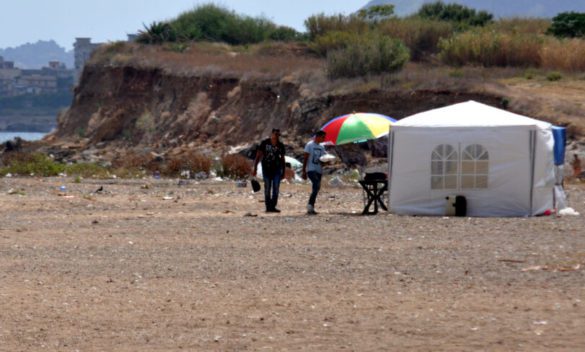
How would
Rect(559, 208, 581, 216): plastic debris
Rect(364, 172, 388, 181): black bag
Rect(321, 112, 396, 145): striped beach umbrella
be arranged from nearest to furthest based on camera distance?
Rect(559, 208, 581, 216): plastic debris → Rect(364, 172, 388, 181): black bag → Rect(321, 112, 396, 145): striped beach umbrella

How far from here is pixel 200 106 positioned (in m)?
54.6

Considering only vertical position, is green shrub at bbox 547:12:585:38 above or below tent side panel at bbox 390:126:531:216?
above

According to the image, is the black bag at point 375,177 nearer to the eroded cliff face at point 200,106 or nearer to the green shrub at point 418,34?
the eroded cliff face at point 200,106

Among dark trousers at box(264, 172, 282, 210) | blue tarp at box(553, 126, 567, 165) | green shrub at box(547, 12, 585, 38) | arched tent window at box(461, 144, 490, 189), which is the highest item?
green shrub at box(547, 12, 585, 38)

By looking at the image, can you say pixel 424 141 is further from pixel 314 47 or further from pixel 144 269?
pixel 314 47

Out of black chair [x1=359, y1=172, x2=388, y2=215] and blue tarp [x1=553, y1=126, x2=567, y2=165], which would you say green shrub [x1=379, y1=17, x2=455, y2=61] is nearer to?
black chair [x1=359, y1=172, x2=388, y2=215]

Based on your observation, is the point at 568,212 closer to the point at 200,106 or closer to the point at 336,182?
the point at 336,182

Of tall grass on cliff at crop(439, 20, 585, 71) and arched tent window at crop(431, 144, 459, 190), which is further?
tall grass on cliff at crop(439, 20, 585, 71)

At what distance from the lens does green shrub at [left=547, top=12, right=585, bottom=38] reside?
58.7 meters

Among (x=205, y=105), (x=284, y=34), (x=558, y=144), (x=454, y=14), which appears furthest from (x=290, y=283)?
(x=454, y=14)

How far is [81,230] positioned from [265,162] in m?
3.80

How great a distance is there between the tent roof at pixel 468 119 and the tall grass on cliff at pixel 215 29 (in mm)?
47769

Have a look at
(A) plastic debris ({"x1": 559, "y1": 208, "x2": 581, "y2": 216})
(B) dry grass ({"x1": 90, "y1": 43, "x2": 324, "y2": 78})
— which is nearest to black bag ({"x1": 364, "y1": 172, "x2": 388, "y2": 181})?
(A) plastic debris ({"x1": 559, "y1": 208, "x2": 581, "y2": 216})

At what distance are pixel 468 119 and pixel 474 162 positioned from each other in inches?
28.3
